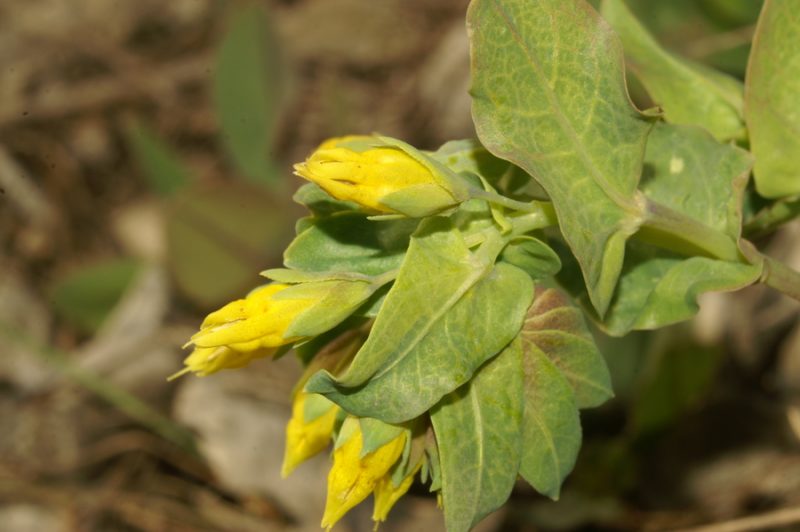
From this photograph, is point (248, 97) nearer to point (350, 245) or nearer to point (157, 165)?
point (157, 165)

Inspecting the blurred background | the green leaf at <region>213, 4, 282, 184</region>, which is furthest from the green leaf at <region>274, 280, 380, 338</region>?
the green leaf at <region>213, 4, 282, 184</region>

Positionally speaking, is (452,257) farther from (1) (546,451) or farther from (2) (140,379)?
(2) (140,379)

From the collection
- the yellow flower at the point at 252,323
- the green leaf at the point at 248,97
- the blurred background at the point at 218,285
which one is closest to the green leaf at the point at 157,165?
the blurred background at the point at 218,285

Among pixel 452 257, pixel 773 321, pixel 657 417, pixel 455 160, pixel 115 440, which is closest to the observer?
pixel 452 257

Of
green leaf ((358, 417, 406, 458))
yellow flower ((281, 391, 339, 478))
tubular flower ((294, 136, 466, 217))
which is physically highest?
tubular flower ((294, 136, 466, 217))

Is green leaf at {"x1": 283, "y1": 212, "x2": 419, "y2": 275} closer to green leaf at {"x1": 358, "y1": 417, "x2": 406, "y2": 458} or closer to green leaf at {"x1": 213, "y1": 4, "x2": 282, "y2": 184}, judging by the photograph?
green leaf at {"x1": 358, "y1": 417, "x2": 406, "y2": 458}

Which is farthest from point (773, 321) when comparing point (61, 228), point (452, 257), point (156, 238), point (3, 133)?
point (3, 133)

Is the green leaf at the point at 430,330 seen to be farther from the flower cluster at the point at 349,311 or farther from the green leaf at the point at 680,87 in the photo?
the green leaf at the point at 680,87

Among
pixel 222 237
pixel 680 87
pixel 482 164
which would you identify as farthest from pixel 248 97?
pixel 482 164
